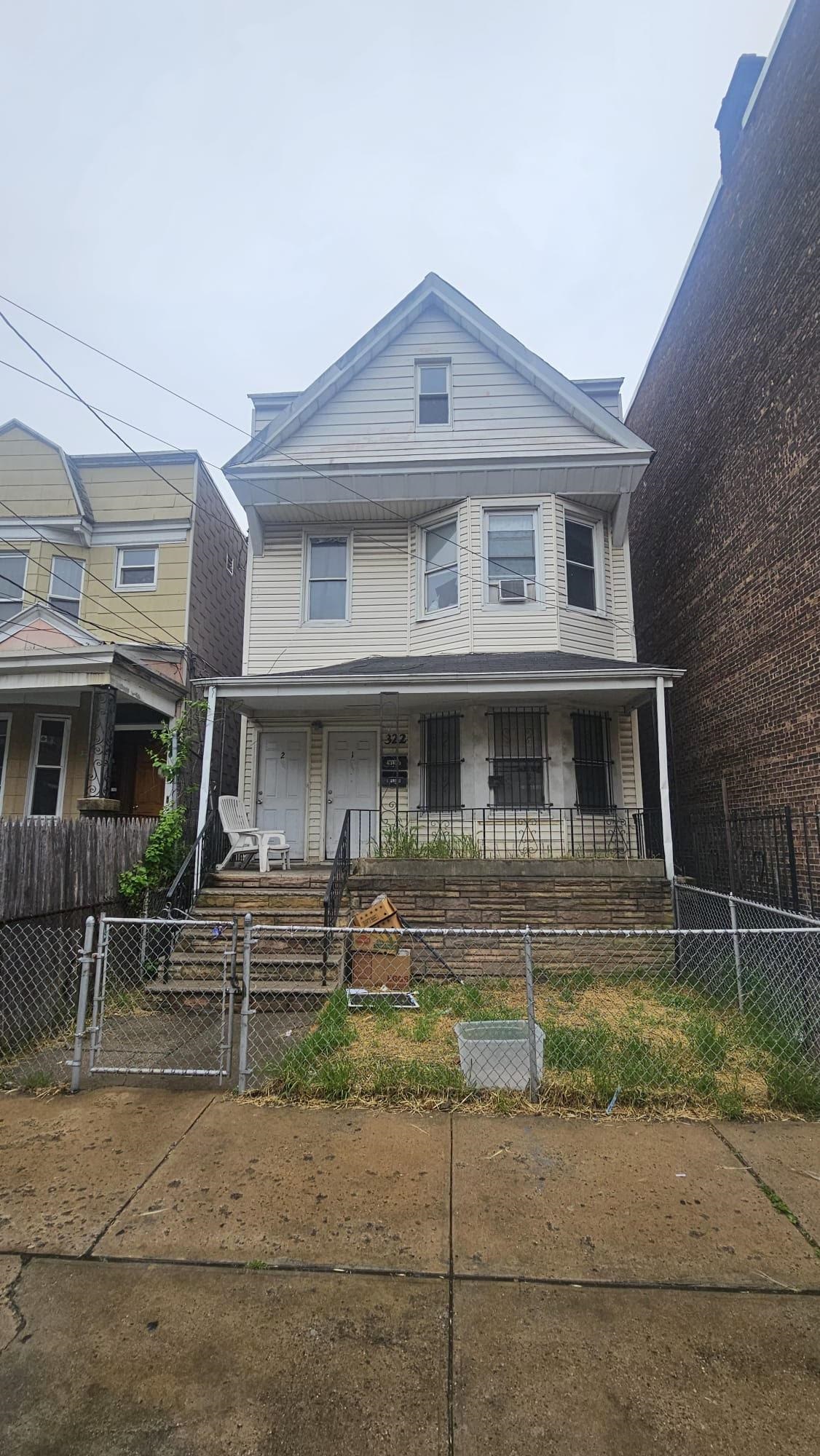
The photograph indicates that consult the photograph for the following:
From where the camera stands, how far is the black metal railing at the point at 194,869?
8070 millimetres

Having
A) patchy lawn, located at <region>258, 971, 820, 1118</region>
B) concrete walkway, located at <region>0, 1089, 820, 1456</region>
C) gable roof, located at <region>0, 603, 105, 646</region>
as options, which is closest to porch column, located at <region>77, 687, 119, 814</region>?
gable roof, located at <region>0, 603, 105, 646</region>

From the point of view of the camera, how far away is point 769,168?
838 centimetres

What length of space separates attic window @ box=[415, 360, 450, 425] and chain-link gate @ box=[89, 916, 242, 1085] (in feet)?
28.3

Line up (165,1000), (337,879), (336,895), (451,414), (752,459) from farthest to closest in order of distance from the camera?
(451,414) → (752,459) → (337,879) → (336,895) → (165,1000)

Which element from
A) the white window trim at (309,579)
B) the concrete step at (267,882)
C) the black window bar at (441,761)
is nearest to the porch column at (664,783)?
the black window bar at (441,761)

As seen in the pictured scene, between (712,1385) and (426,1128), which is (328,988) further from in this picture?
(712,1385)

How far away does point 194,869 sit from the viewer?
8.62 metres

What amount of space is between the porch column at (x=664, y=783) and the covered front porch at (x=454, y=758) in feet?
0.10

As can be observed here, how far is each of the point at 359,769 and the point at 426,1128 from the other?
6.87 meters

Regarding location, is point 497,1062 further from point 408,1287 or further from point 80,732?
point 80,732

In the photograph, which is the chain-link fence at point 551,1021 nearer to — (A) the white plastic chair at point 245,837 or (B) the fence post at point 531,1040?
(B) the fence post at point 531,1040

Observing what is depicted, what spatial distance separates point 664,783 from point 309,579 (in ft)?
20.9

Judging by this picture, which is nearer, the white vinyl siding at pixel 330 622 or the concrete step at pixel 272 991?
the concrete step at pixel 272 991

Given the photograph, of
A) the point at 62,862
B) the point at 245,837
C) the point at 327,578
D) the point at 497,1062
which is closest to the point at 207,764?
the point at 245,837
